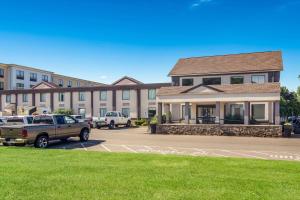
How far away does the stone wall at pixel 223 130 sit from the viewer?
2446 centimetres

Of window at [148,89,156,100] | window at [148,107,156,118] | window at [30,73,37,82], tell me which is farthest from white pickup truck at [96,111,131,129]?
window at [30,73,37,82]

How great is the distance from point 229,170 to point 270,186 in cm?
198

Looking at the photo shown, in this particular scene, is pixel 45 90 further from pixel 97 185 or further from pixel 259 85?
pixel 97 185

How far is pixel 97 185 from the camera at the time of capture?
751cm

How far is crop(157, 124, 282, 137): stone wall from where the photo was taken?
2446 centimetres

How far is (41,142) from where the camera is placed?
55.9 feet

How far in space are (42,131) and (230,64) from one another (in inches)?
1000

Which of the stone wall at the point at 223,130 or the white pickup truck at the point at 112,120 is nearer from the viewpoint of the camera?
the stone wall at the point at 223,130

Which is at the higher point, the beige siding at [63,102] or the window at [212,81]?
the window at [212,81]

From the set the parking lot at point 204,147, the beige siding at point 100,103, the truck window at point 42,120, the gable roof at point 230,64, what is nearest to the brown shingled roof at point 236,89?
the gable roof at point 230,64

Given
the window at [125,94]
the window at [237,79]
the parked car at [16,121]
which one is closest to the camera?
the parked car at [16,121]

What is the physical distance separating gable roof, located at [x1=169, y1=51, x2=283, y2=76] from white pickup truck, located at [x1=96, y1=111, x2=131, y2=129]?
8.36m

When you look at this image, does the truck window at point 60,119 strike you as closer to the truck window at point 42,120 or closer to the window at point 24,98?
the truck window at point 42,120

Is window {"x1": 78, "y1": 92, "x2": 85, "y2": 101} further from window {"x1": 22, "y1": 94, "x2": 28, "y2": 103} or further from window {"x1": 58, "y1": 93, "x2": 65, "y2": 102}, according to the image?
window {"x1": 22, "y1": 94, "x2": 28, "y2": 103}
